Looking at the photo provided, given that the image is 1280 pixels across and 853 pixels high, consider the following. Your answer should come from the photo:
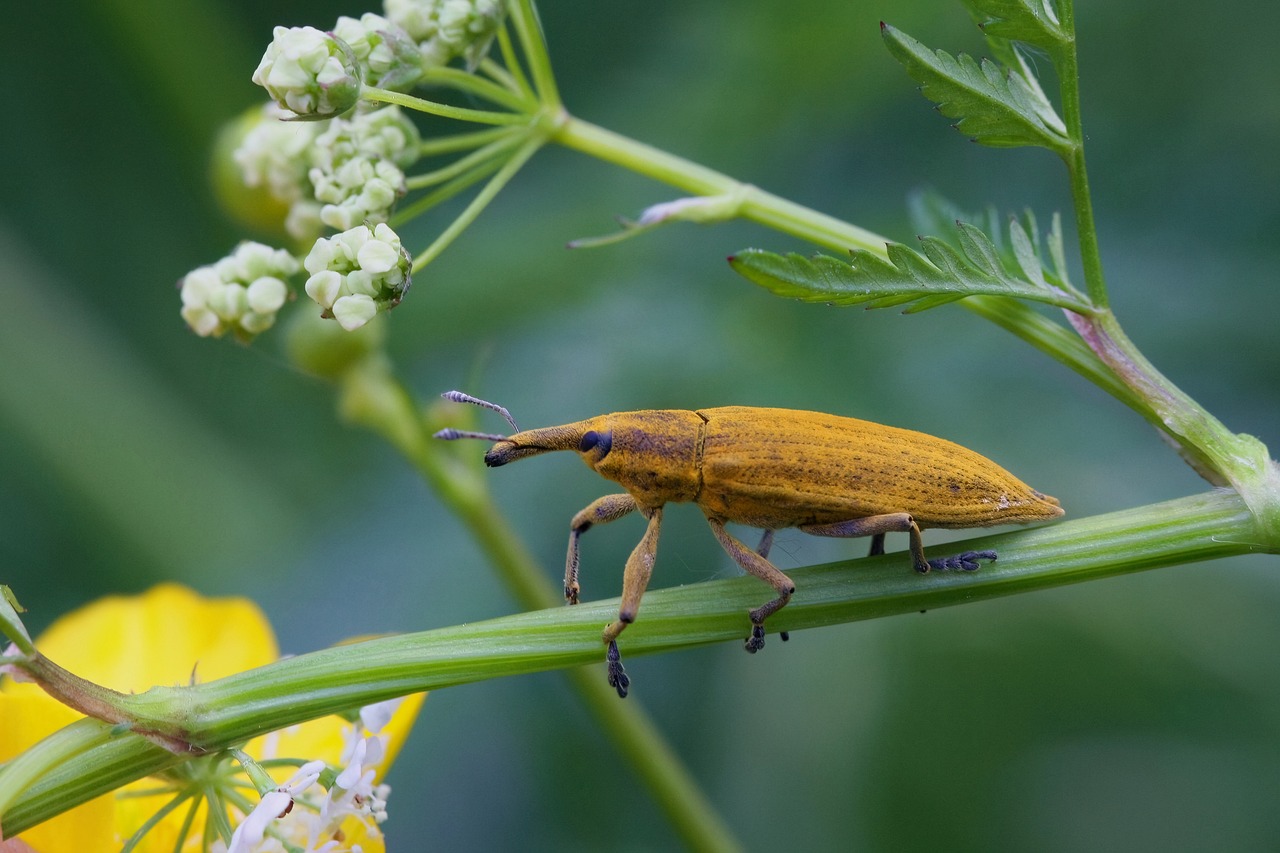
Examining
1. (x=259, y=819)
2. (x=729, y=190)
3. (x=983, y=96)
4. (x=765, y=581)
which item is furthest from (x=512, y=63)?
(x=259, y=819)

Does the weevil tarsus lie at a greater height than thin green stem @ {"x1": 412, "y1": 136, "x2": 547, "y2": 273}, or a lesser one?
lesser

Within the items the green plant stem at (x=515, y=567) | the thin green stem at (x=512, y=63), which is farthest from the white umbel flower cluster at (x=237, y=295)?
the green plant stem at (x=515, y=567)

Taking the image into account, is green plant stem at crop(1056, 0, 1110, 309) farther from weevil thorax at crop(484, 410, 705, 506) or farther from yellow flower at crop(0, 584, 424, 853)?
yellow flower at crop(0, 584, 424, 853)

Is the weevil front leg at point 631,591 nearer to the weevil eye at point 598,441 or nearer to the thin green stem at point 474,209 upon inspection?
the weevil eye at point 598,441

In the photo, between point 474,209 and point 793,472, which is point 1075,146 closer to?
point 793,472

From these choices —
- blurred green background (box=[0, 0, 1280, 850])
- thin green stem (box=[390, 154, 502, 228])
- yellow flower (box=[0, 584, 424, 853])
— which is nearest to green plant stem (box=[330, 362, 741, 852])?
blurred green background (box=[0, 0, 1280, 850])

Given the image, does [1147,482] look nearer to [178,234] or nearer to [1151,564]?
[1151,564]

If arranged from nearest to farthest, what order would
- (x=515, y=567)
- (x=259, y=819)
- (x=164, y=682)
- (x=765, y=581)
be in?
(x=259, y=819) < (x=765, y=581) < (x=164, y=682) < (x=515, y=567)
